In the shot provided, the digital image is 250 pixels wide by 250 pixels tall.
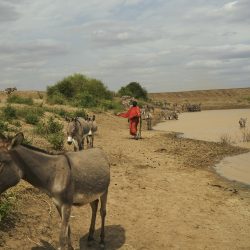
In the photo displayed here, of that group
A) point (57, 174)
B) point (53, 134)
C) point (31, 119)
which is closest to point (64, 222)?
point (57, 174)

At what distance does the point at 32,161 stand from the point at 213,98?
110 metres

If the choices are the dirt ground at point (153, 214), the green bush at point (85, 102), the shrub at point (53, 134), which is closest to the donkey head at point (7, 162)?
the dirt ground at point (153, 214)

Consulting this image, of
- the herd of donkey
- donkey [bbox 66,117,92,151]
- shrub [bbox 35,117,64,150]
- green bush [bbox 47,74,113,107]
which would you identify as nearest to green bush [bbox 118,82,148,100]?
green bush [bbox 47,74,113,107]

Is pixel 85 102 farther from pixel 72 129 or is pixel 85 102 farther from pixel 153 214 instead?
pixel 153 214

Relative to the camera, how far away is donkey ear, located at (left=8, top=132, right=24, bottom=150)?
17.7 ft

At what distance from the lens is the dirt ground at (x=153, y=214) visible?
7746 mm

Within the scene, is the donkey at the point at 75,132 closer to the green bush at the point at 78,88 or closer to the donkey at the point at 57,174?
the donkey at the point at 57,174

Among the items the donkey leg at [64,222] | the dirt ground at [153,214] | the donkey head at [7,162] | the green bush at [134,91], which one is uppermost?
the green bush at [134,91]

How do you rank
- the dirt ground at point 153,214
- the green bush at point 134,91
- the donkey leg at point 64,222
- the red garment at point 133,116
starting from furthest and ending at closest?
the green bush at point 134,91 < the red garment at point 133,116 < the dirt ground at point 153,214 < the donkey leg at point 64,222

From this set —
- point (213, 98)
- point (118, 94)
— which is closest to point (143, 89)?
point (118, 94)

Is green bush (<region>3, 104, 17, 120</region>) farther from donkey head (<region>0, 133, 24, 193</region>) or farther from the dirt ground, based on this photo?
donkey head (<region>0, 133, 24, 193</region>)

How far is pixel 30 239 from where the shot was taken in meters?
7.14

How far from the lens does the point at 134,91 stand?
233 ft

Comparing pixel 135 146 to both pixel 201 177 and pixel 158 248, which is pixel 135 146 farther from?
pixel 158 248
